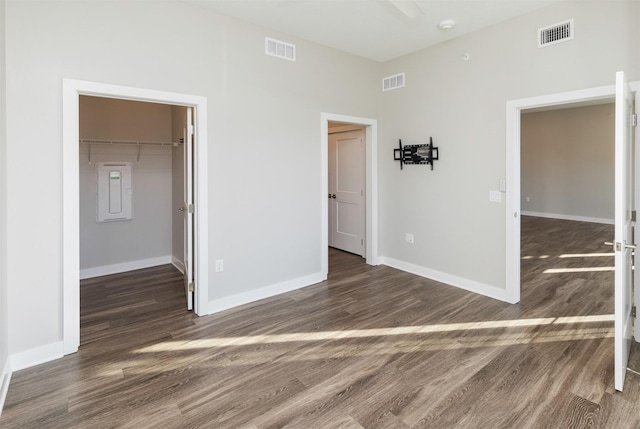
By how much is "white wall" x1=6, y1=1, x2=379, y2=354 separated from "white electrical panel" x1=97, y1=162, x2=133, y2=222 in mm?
2169

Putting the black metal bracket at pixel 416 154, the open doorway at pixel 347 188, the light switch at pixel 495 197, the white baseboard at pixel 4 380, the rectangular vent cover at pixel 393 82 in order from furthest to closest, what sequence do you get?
the open doorway at pixel 347 188
the rectangular vent cover at pixel 393 82
the black metal bracket at pixel 416 154
the light switch at pixel 495 197
the white baseboard at pixel 4 380

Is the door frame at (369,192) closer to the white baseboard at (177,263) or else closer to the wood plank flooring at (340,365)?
the wood plank flooring at (340,365)

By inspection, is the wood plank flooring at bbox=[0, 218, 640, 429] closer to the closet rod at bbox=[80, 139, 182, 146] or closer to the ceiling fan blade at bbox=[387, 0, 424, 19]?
the closet rod at bbox=[80, 139, 182, 146]

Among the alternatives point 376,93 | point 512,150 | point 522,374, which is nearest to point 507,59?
point 512,150

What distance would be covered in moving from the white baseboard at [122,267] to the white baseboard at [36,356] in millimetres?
2230

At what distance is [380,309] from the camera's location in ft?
11.8

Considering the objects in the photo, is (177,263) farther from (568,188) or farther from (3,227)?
(568,188)

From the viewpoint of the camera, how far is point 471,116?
13.1 feet

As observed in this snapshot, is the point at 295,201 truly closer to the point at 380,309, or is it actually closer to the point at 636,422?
the point at 380,309

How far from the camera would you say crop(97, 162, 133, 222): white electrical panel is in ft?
15.5

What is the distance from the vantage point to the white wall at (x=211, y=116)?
2.52 meters

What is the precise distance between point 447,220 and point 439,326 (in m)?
1.60

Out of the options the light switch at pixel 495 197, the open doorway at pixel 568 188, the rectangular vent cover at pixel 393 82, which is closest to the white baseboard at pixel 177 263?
the rectangular vent cover at pixel 393 82

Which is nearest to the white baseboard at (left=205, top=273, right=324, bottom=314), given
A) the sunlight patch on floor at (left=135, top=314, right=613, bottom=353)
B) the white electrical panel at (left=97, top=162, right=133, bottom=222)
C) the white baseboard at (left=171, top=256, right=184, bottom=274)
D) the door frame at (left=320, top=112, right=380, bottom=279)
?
the door frame at (left=320, top=112, right=380, bottom=279)
